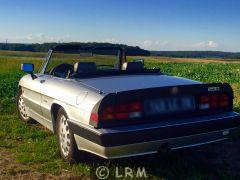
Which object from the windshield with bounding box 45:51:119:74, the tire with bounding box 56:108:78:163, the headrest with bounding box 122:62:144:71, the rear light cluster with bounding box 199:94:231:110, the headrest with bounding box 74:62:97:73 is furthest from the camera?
the windshield with bounding box 45:51:119:74

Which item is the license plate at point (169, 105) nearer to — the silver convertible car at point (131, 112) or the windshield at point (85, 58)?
the silver convertible car at point (131, 112)

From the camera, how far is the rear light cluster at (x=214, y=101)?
483 centimetres

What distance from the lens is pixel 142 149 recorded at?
4332 mm

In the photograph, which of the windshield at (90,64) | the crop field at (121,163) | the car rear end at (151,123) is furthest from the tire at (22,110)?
the car rear end at (151,123)

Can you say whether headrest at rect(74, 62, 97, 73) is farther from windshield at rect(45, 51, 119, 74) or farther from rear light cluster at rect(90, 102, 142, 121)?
rear light cluster at rect(90, 102, 142, 121)

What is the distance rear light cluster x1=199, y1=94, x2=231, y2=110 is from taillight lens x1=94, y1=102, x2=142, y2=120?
883mm

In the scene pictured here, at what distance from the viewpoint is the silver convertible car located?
14.1 feet

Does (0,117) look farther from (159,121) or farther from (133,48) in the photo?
(159,121)

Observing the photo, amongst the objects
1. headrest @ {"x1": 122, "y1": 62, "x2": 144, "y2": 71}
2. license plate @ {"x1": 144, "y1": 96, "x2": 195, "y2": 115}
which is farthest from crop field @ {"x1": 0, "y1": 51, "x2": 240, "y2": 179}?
headrest @ {"x1": 122, "y1": 62, "x2": 144, "y2": 71}

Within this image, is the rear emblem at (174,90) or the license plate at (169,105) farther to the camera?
the rear emblem at (174,90)

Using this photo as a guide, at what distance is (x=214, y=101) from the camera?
4957 millimetres

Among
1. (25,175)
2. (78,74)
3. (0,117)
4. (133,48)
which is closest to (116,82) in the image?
Result: (78,74)

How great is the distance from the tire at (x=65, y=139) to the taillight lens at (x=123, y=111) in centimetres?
80

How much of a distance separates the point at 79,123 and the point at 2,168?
1.40 metres
